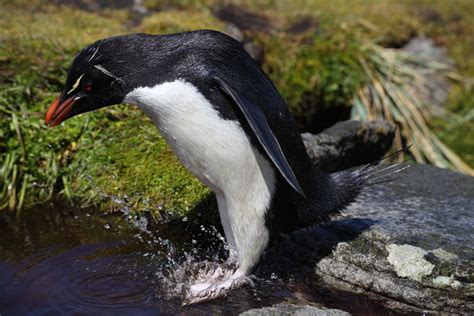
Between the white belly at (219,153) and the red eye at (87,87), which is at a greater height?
the red eye at (87,87)

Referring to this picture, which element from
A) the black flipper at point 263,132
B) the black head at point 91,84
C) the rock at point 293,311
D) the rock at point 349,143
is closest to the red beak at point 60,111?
the black head at point 91,84

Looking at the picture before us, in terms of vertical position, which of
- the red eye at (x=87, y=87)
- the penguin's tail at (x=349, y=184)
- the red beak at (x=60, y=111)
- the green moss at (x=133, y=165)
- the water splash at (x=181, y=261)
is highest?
the red eye at (x=87, y=87)

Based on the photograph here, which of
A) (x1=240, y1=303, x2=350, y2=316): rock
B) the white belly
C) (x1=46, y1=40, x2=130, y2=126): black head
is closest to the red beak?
(x1=46, y1=40, x2=130, y2=126): black head

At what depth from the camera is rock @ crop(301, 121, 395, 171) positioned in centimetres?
407

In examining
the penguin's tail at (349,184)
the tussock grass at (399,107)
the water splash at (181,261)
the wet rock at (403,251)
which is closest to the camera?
the wet rock at (403,251)

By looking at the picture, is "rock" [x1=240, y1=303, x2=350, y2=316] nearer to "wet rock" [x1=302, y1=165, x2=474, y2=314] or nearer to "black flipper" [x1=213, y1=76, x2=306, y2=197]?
"wet rock" [x1=302, y1=165, x2=474, y2=314]

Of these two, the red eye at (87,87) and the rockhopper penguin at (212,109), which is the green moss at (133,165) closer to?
the rockhopper penguin at (212,109)

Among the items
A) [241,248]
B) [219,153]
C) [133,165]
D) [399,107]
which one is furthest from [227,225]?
[399,107]

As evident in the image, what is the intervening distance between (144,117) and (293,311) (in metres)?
1.84

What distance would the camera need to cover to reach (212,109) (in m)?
2.73

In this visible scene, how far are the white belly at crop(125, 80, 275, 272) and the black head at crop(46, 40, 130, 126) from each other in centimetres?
8

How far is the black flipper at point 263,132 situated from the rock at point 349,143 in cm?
128

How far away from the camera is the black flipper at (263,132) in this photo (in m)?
2.61

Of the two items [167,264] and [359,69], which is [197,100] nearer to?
[167,264]
